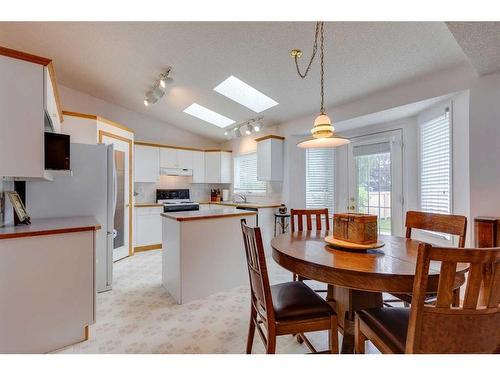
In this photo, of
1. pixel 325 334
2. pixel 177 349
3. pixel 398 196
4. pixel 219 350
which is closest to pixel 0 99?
pixel 177 349

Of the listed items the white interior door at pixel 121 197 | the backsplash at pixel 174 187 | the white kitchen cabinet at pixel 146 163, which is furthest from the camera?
the backsplash at pixel 174 187

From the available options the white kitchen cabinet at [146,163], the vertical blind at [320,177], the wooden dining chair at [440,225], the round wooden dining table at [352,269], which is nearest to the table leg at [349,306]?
the round wooden dining table at [352,269]

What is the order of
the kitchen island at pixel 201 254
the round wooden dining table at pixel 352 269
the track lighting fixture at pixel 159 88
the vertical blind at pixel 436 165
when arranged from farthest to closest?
the track lighting fixture at pixel 159 88 → the vertical blind at pixel 436 165 → the kitchen island at pixel 201 254 → the round wooden dining table at pixel 352 269

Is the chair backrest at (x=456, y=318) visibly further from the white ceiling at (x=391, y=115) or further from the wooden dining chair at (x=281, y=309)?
the white ceiling at (x=391, y=115)

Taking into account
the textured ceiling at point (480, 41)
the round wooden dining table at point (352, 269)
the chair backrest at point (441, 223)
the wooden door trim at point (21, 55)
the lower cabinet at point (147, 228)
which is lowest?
the lower cabinet at point (147, 228)

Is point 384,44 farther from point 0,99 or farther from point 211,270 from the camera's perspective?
point 0,99

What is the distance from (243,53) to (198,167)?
11.1 ft

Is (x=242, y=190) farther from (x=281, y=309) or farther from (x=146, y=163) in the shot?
(x=281, y=309)

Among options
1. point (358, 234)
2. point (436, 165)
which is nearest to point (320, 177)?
point (436, 165)

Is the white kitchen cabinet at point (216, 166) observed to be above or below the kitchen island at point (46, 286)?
above

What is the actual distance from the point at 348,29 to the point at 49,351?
136 inches

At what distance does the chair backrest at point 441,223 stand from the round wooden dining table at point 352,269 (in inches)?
11.2

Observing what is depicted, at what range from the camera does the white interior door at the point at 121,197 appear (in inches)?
151
